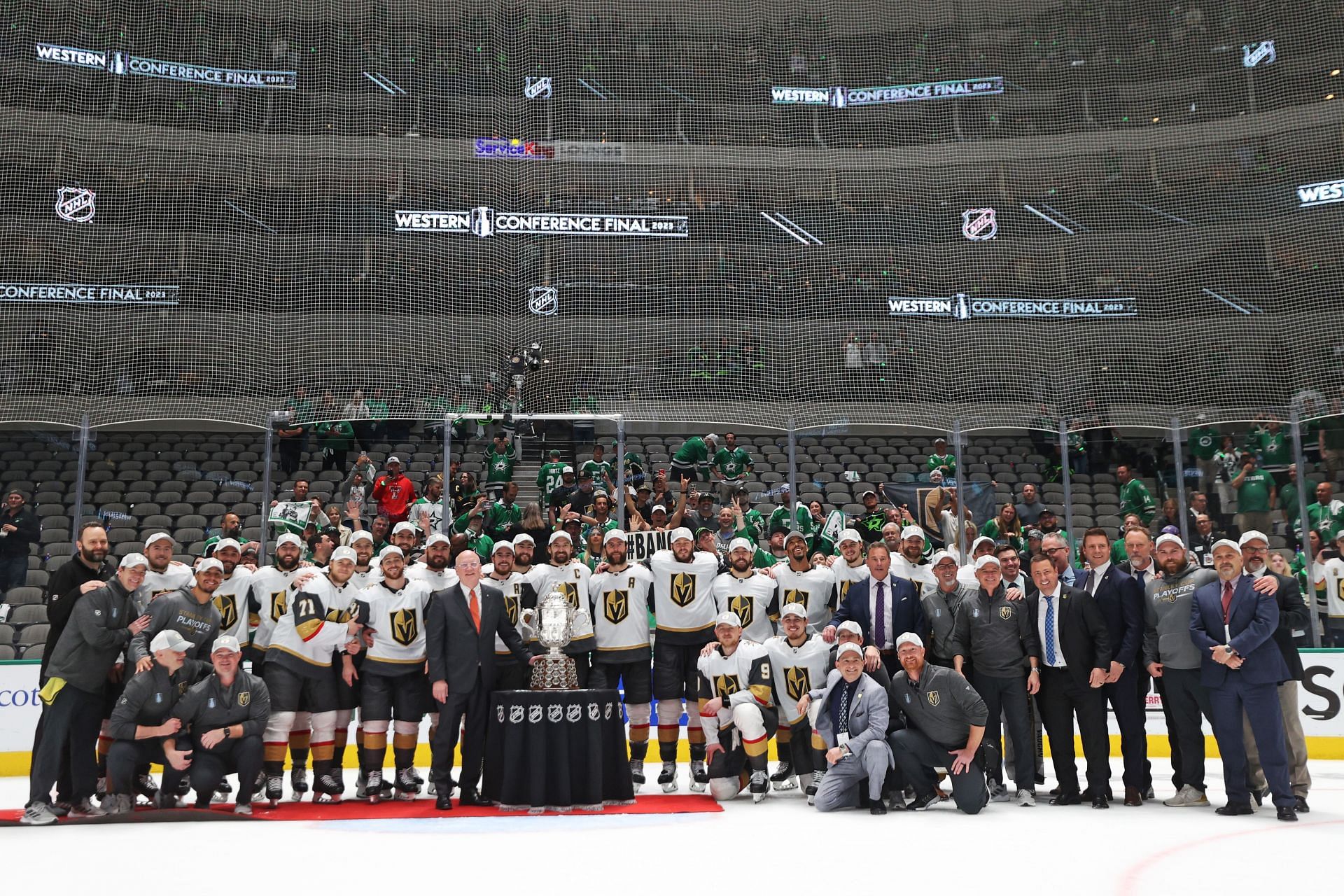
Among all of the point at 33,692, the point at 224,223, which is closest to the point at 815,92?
the point at 224,223

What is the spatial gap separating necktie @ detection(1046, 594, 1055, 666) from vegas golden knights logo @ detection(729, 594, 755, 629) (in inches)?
75.8

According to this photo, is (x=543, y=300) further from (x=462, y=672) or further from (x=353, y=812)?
(x=353, y=812)

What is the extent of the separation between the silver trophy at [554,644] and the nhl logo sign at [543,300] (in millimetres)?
14132

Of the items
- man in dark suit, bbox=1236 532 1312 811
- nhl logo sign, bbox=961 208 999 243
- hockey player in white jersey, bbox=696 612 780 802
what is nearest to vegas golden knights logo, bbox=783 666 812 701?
hockey player in white jersey, bbox=696 612 780 802

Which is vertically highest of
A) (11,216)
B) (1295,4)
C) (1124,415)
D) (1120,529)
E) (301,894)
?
(1295,4)

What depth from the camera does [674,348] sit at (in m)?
21.0

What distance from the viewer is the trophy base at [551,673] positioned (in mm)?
7016

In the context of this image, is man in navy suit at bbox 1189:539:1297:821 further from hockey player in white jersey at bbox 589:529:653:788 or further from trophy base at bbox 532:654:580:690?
trophy base at bbox 532:654:580:690

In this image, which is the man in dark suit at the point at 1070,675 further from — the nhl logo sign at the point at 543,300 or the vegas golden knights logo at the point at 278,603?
the nhl logo sign at the point at 543,300

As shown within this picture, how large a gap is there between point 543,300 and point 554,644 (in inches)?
578

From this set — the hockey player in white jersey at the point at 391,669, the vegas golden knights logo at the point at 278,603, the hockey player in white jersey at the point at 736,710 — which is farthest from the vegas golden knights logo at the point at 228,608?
the hockey player in white jersey at the point at 736,710

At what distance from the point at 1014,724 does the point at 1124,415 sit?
1281cm

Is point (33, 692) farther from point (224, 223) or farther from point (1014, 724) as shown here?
point (224, 223)

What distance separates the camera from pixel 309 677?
7328 mm
